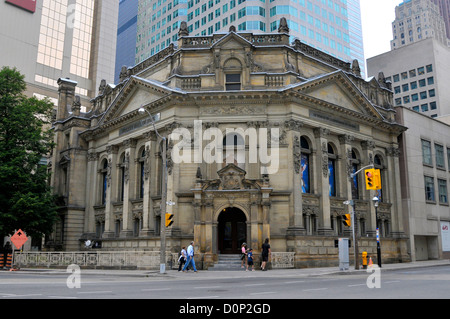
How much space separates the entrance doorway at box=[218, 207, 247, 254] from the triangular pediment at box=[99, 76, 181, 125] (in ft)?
38.0

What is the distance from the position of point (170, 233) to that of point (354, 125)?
20750 millimetres

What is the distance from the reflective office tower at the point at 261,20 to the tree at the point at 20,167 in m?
51.5

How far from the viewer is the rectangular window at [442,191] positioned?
51.0 m

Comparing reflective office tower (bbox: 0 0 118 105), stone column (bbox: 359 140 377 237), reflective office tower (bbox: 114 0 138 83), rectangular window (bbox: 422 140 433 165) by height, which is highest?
reflective office tower (bbox: 114 0 138 83)

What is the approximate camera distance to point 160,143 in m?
38.6

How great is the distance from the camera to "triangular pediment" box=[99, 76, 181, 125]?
3895cm

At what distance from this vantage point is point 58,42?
90.7 metres

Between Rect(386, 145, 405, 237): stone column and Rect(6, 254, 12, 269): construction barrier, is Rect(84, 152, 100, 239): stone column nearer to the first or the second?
Rect(6, 254, 12, 269): construction barrier

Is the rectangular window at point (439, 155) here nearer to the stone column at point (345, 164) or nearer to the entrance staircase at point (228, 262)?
the stone column at point (345, 164)

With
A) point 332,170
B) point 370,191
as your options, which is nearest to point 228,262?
point 332,170

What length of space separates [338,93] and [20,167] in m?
29.7

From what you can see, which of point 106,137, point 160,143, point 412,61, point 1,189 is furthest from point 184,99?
point 412,61

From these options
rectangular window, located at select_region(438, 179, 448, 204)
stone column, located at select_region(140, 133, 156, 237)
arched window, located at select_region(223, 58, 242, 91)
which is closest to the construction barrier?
stone column, located at select_region(140, 133, 156, 237)

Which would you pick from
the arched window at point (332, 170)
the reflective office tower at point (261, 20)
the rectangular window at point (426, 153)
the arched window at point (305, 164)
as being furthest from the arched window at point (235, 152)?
the reflective office tower at point (261, 20)
